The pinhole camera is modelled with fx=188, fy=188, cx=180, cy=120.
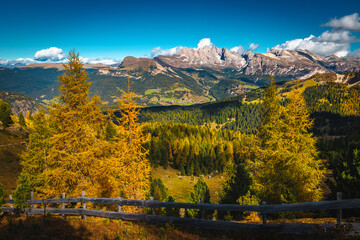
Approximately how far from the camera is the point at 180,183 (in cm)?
9419

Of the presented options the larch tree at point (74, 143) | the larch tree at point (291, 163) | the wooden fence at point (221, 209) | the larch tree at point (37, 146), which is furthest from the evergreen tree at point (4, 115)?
the larch tree at point (291, 163)

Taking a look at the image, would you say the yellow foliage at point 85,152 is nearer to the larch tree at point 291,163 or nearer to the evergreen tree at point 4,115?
the larch tree at point 291,163

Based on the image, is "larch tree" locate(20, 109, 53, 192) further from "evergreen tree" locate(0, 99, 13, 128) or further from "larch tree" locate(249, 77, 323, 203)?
"evergreen tree" locate(0, 99, 13, 128)

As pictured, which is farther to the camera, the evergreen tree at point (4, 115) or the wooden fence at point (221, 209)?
the evergreen tree at point (4, 115)

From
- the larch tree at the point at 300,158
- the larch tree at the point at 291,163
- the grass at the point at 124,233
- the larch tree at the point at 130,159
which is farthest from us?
the larch tree at the point at 130,159

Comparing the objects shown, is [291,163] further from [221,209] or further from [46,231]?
[46,231]

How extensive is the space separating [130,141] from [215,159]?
105133 millimetres

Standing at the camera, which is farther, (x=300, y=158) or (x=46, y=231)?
(x=300, y=158)

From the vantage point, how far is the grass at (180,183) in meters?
80.1

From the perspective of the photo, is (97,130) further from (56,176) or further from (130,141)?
(56,176)

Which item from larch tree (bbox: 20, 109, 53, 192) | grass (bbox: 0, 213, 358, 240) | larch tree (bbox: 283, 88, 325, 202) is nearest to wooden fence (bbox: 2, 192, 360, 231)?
grass (bbox: 0, 213, 358, 240)

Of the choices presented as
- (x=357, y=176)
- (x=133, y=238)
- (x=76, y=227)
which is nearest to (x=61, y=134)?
(x=76, y=227)

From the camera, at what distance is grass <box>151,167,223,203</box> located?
8012cm

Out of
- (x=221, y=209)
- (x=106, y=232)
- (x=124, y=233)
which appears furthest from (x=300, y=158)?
(x=106, y=232)
